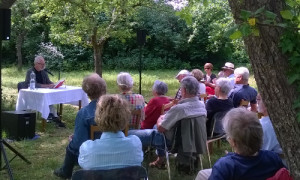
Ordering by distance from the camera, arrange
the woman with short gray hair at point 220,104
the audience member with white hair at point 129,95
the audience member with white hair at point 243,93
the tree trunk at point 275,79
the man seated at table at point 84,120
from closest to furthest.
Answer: the tree trunk at point 275,79, the man seated at table at point 84,120, the audience member with white hair at point 129,95, the woman with short gray hair at point 220,104, the audience member with white hair at point 243,93

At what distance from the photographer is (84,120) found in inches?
153

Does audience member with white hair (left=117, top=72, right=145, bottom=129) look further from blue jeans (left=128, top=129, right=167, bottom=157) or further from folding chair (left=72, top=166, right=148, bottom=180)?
folding chair (left=72, top=166, right=148, bottom=180)

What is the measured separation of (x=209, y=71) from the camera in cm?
854

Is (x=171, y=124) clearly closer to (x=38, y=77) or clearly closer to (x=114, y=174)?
(x=114, y=174)

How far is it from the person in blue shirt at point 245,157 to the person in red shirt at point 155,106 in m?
2.53

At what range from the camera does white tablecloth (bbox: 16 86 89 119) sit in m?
6.66

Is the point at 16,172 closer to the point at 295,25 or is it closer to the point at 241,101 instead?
the point at 241,101

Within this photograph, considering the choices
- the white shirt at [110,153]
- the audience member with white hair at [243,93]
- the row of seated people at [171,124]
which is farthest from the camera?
the audience member with white hair at [243,93]

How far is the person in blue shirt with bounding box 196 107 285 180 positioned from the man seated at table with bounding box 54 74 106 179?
1817mm

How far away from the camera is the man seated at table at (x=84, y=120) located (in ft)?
12.8

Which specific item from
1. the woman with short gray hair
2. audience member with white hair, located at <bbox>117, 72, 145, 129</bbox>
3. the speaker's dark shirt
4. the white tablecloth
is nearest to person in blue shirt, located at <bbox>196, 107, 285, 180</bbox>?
audience member with white hair, located at <bbox>117, 72, 145, 129</bbox>

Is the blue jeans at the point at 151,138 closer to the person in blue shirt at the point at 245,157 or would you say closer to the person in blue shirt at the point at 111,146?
the person in blue shirt at the point at 111,146

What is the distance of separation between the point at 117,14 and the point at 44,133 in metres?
5.67

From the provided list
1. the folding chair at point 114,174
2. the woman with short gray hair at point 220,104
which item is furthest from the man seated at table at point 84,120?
the woman with short gray hair at point 220,104
